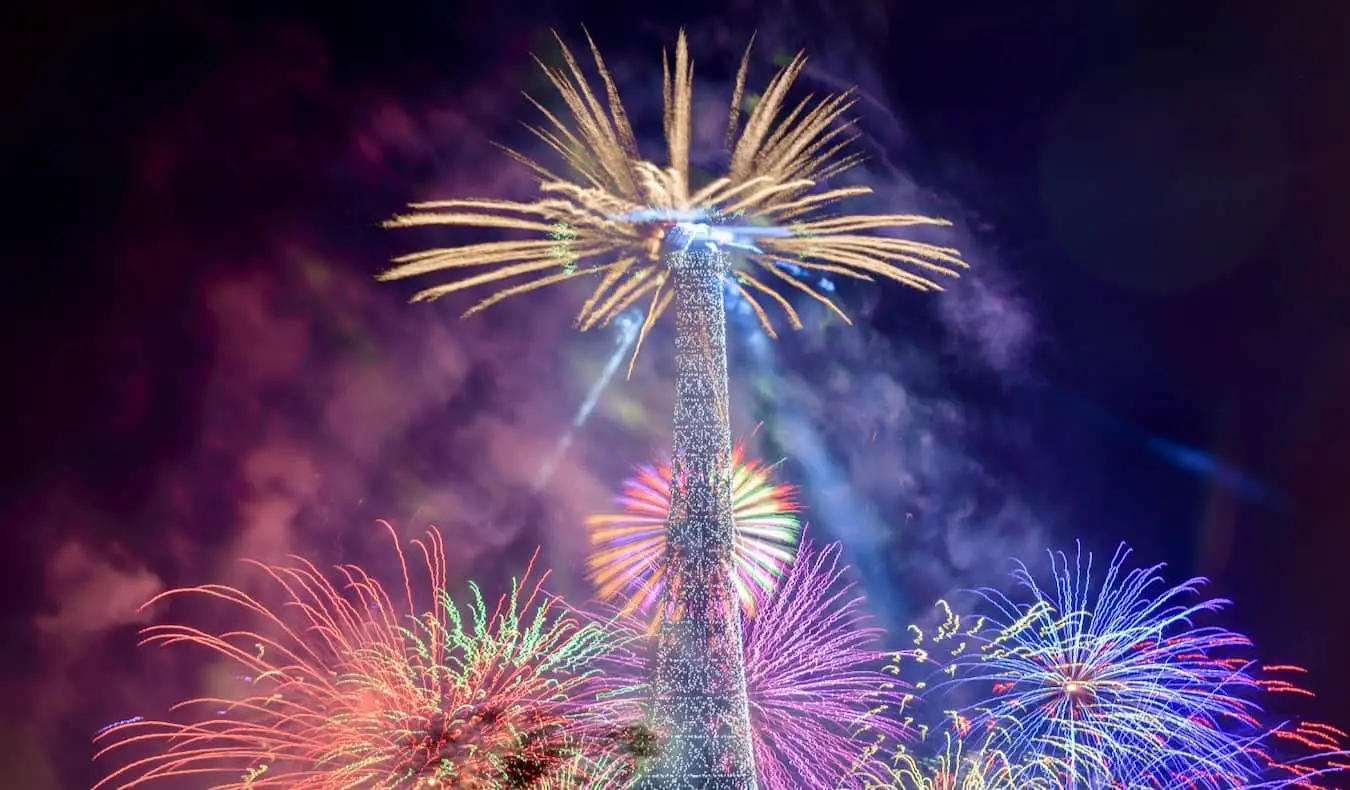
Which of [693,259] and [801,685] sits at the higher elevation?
[693,259]

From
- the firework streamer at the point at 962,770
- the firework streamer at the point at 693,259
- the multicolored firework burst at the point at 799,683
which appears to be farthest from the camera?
the firework streamer at the point at 962,770

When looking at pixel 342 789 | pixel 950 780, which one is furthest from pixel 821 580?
pixel 342 789

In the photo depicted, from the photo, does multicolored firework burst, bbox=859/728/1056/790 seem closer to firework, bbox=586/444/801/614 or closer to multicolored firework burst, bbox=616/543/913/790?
multicolored firework burst, bbox=616/543/913/790

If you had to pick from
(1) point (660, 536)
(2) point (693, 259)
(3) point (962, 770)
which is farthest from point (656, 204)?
(3) point (962, 770)

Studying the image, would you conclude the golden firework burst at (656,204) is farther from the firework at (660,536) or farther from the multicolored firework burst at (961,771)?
the multicolored firework burst at (961,771)

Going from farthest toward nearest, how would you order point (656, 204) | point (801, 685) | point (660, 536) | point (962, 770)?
point (962, 770), point (660, 536), point (801, 685), point (656, 204)

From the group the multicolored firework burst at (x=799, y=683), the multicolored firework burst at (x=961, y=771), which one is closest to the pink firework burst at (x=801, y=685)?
the multicolored firework burst at (x=799, y=683)

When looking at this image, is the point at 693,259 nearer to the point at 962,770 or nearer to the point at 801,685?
the point at 801,685

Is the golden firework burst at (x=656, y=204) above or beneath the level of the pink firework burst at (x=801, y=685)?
above
